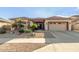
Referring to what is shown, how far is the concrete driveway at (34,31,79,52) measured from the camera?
5488 mm

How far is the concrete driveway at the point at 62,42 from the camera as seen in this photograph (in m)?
5.49

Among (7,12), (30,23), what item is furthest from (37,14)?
(7,12)

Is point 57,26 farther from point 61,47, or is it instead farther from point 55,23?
point 61,47

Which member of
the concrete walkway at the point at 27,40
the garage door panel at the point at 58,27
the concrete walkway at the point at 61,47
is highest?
the garage door panel at the point at 58,27

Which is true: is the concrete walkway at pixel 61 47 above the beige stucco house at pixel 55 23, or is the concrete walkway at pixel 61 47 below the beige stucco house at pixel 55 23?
below

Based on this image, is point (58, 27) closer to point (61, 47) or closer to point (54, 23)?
point (54, 23)

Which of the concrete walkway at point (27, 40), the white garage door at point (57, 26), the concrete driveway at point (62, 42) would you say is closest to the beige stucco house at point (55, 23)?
the white garage door at point (57, 26)

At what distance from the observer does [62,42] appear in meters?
5.54

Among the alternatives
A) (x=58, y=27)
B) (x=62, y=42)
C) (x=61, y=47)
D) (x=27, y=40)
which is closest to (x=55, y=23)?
(x=58, y=27)

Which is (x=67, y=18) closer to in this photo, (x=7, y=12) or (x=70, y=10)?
(x=70, y=10)

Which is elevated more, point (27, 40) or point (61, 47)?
point (27, 40)

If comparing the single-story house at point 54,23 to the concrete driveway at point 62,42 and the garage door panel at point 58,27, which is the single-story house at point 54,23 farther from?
the concrete driveway at point 62,42

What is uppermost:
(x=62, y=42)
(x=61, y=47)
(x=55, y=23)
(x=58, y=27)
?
(x=55, y=23)
